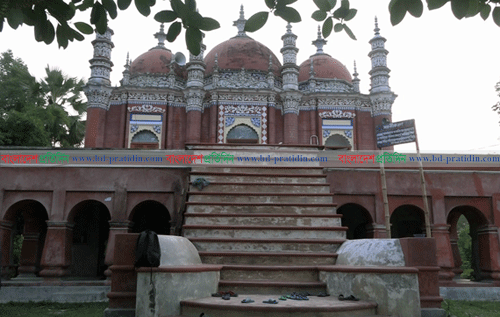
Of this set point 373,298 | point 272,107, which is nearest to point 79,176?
point 373,298

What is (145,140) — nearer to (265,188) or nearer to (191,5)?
(265,188)

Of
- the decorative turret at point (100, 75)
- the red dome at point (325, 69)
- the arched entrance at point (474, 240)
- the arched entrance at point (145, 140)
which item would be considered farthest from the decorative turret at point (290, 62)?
the arched entrance at point (474, 240)

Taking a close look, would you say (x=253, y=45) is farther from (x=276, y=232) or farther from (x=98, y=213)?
(x=276, y=232)

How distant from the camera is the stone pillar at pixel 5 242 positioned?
439 inches

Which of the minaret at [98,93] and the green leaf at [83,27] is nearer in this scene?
the green leaf at [83,27]

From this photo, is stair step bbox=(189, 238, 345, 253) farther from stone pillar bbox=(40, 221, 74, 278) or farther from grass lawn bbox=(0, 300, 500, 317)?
stone pillar bbox=(40, 221, 74, 278)

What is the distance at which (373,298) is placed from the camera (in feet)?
17.5

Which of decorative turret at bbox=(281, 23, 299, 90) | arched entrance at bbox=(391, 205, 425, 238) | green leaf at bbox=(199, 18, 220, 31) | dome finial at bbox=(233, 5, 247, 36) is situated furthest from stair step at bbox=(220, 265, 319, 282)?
dome finial at bbox=(233, 5, 247, 36)

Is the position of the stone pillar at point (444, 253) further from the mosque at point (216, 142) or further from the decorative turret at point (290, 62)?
the decorative turret at point (290, 62)

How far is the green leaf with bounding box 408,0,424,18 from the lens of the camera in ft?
10.4

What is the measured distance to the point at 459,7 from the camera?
3168mm

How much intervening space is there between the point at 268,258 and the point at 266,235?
2.31 feet

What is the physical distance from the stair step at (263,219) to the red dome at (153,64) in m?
14.2

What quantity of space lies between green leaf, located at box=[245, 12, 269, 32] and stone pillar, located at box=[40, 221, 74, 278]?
959 centimetres
